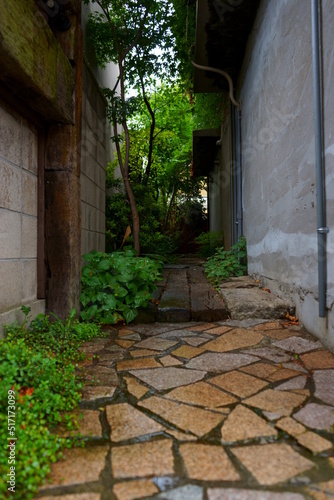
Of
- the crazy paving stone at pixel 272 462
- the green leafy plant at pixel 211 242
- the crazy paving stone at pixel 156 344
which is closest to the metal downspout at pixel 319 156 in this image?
the crazy paving stone at pixel 156 344

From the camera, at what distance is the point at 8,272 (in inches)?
101

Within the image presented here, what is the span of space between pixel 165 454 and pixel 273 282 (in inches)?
115

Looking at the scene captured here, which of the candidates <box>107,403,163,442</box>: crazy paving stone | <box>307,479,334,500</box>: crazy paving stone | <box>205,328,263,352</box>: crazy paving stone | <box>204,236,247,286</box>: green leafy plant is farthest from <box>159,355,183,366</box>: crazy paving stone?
<box>204,236,247,286</box>: green leafy plant

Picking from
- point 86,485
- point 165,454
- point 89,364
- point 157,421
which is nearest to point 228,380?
point 157,421

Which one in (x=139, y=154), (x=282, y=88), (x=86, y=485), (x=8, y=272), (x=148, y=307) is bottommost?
(x=86, y=485)

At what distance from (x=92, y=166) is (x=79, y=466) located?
11.4 ft

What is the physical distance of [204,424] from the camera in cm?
164

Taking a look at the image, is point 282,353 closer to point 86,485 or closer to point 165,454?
point 165,454

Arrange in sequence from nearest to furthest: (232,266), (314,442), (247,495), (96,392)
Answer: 1. (247,495)
2. (314,442)
3. (96,392)
4. (232,266)

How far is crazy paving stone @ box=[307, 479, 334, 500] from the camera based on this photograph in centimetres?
117

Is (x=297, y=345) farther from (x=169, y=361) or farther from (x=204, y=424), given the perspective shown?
(x=204, y=424)

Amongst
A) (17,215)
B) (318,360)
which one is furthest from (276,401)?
(17,215)

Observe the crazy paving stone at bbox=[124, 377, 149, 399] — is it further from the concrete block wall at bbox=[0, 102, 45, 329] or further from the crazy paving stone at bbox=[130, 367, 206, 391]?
the concrete block wall at bbox=[0, 102, 45, 329]

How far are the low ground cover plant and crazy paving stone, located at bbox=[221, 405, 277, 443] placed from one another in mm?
720
